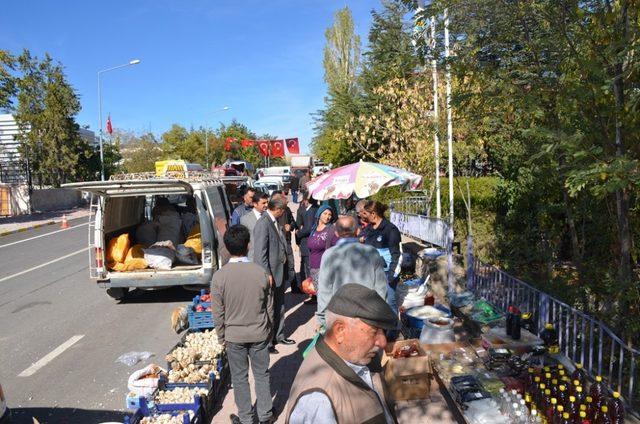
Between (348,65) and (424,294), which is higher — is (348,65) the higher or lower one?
the higher one

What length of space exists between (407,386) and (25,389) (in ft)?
14.2

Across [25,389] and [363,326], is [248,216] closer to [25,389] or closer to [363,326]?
[25,389]

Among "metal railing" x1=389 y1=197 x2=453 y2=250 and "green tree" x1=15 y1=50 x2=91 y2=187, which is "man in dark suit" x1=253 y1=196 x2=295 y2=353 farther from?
"green tree" x1=15 y1=50 x2=91 y2=187

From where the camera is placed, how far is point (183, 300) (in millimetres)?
8852

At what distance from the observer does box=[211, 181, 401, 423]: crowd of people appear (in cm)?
187

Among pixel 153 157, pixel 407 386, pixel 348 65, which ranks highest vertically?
pixel 348 65

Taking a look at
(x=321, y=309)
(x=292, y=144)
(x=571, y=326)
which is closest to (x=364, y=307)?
(x=321, y=309)

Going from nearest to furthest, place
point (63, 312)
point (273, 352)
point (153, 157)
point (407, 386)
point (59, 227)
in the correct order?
point (407, 386)
point (273, 352)
point (63, 312)
point (59, 227)
point (153, 157)

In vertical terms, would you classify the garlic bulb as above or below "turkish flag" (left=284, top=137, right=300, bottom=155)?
below

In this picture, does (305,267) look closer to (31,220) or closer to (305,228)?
(305,228)

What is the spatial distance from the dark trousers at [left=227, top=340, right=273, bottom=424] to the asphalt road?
146 cm

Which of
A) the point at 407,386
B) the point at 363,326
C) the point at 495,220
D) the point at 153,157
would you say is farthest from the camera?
the point at 153,157

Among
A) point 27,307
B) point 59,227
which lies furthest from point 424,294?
point 59,227

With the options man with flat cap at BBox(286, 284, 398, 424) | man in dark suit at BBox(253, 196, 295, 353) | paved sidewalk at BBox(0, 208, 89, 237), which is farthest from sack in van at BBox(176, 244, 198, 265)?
paved sidewalk at BBox(0, 208, 89, 237)
